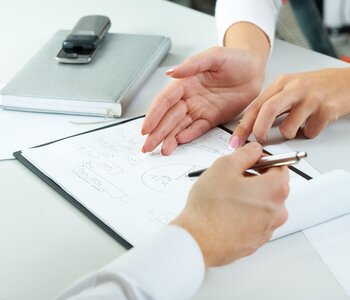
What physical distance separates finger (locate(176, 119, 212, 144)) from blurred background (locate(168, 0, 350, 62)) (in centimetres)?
52

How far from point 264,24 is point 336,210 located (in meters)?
0.56

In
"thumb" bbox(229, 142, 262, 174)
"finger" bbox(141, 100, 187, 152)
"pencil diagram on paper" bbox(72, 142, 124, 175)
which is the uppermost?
"thumb" bbox(229, 142, 262, 174)

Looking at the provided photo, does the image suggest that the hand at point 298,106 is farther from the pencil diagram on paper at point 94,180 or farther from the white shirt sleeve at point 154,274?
the white shirt sleeve at point 154,274

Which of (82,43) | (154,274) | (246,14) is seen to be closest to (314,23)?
(246,14)

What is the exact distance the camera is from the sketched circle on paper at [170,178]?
0.76m

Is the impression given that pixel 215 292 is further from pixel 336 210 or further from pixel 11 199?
pixel 11 199

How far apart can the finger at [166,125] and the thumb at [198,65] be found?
0.05m

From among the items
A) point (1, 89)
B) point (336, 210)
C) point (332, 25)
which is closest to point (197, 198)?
point (336, 210)

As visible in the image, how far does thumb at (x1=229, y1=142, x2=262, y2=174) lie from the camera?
0.64m

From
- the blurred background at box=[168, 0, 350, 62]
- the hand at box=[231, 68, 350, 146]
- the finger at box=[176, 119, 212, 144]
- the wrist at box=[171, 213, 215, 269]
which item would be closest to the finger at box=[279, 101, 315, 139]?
the hand at box=[231, 68, 350, 146]

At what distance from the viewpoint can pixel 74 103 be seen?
975mm

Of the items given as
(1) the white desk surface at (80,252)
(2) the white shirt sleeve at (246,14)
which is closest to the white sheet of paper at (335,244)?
(1) the white desk surface at (80,252)

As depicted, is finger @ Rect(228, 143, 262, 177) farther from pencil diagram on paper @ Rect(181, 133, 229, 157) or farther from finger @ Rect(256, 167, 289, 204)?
pencil diagram on paper @ Rect(181, 133, 229, 157)

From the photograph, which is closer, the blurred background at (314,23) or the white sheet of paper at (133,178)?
the white sheet of paper at (133,178)
